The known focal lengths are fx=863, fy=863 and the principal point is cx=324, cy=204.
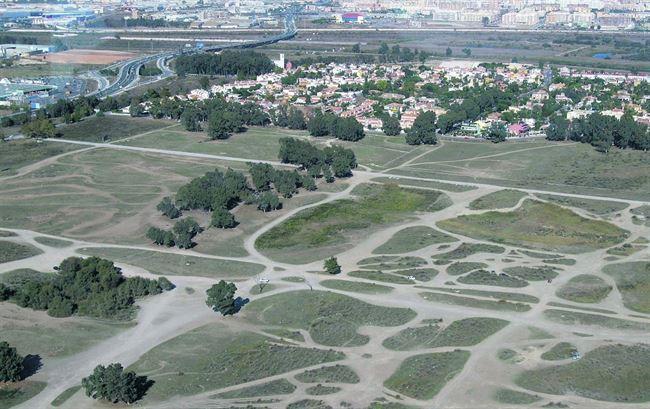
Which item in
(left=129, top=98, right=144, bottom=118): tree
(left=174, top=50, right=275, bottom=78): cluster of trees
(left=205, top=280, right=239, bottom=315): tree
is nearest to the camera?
(left=205, top=280, right=239, bottom=315): tree

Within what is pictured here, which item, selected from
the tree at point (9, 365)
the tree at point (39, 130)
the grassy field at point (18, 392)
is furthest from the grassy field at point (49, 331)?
the tree at point (39, 130)

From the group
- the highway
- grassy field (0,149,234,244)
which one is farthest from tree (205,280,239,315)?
the highway

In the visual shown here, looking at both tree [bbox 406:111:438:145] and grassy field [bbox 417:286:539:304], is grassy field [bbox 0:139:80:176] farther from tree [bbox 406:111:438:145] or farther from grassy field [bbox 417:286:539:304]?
grassy field [bbox 417:286:539:304]

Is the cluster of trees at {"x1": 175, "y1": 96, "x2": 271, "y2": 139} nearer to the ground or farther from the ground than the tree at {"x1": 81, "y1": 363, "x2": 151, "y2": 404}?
farther from the ground

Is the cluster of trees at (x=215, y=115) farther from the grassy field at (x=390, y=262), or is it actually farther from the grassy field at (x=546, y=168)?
the grassy field at (x=390, y=262)

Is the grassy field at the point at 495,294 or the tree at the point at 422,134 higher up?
the tree at the point at 422,134

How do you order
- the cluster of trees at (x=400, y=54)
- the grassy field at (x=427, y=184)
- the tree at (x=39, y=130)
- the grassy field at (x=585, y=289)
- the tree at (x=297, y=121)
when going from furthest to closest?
the cluster of trees at (x=400, y=54)
the tree at (x=297, y=121)
the tree at (x=39, y=130)
the grassy field at (x=427, y=184)
the grassy field at (x=585, y=289)

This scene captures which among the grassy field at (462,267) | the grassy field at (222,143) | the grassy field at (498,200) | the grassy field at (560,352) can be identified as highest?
the grassy field at (222,143)
